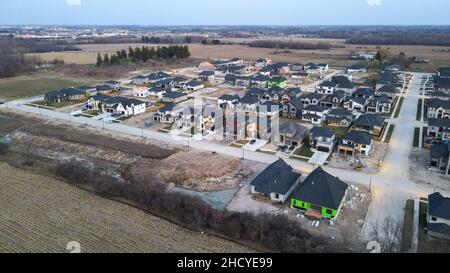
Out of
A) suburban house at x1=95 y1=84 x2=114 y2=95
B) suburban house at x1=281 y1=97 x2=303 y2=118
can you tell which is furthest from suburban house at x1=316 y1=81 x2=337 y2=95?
suburban house at x1=95 y1=84 x2=114 y2=95

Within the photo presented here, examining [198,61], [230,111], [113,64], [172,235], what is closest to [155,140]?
[230,111]

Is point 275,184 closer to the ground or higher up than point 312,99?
closer to the ground

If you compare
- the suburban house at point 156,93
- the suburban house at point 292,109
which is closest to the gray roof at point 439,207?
the suburban house at point 292,109

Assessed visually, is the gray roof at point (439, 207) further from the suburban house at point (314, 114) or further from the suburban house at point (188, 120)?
the suburban house at point (188, 120)

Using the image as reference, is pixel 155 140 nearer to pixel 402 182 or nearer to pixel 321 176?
pixel 321 176

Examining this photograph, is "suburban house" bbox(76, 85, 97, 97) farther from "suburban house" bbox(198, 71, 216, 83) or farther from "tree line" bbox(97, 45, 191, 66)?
"tree line" bbox(97, 45, 191, 66)

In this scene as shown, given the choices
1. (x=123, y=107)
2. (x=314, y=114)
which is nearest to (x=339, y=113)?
(x=314, y=114)

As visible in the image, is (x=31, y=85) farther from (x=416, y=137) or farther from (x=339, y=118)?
(x=416, y=137)
